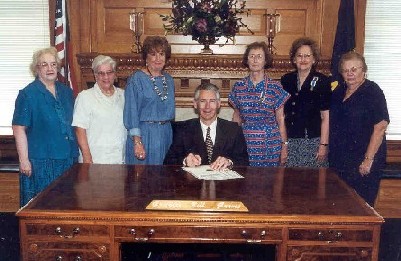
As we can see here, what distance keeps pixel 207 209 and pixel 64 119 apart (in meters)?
1.80

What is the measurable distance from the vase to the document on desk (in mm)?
1998

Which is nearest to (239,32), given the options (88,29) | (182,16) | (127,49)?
(182,16)

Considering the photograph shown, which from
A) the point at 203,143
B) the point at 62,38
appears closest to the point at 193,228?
the point at 203,143

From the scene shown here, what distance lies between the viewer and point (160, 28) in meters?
5.33

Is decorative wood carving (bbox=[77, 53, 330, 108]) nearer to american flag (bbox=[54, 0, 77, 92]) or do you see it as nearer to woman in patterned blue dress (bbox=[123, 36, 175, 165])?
american flag (bbox=[54, 0, 77, 92])

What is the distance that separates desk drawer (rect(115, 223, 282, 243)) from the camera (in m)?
2.44

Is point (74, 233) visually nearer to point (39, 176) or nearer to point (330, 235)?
point (330, 235)

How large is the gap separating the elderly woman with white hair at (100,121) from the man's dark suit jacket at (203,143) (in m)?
0.56

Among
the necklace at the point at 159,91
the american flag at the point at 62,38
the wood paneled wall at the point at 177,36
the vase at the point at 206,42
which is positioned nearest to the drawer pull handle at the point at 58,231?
the necklace at the point at 159,91

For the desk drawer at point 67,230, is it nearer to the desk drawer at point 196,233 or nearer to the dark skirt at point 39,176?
the desk drawer at point 196,233

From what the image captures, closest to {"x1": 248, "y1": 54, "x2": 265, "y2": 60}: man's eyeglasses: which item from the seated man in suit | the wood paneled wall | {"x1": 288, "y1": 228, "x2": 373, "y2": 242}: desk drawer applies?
the seated man in suit

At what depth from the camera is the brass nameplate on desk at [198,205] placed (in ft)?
8.19

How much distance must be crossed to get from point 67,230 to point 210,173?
1061 mm

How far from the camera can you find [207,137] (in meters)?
3.51
